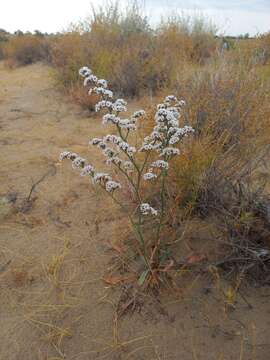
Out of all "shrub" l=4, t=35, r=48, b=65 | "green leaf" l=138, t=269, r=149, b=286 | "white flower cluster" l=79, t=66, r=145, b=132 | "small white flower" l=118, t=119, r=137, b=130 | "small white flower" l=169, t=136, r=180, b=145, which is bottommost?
"shrub" l=4, t=35, r=48, b=65

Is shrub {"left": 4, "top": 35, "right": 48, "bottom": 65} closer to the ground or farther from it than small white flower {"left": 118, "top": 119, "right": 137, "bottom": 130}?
closer to the ground

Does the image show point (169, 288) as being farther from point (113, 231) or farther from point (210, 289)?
point (113, 231)

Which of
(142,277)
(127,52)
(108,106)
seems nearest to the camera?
(108,106)

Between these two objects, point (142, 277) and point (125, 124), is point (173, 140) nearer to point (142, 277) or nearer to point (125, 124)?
point (125, 124)

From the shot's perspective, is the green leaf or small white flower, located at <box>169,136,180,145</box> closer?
small white flower, located at <box>169,136,180,145</box>

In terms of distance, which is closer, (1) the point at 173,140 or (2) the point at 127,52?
(1) the point at 173,140

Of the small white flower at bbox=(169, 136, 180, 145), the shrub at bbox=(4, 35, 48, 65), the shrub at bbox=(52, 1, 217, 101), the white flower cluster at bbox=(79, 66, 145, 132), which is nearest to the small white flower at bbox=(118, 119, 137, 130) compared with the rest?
the white flower cluster at bbox=(79, 66, 145, 132)

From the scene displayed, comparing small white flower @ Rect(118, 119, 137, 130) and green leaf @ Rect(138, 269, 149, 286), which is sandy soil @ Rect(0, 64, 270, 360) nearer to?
green leaf @ Rect(138, 269, 149, 286)

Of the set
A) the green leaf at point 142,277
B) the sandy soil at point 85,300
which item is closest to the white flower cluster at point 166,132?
the green leaf at point 142,277

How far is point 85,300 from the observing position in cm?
182

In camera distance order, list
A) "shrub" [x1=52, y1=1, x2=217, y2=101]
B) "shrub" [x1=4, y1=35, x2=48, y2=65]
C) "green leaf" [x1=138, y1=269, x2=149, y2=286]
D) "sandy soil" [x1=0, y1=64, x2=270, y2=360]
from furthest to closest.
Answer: "shrub" [x1=4, y1=35, x2=48, y2=65]
"shrub" [x1=52, y1=1, x2=217, y2=101]
"green leaf" [x1=138, y1=269, x2=149, y2=286]
"sandy soil" [x1=0, y1=64, x2=270, y2=360]

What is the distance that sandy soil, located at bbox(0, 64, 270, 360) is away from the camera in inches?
62.1

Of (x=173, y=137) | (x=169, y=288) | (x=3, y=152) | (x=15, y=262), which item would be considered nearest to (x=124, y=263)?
(x=169, y=288)

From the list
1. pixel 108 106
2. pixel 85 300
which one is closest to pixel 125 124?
pixel 108 106
